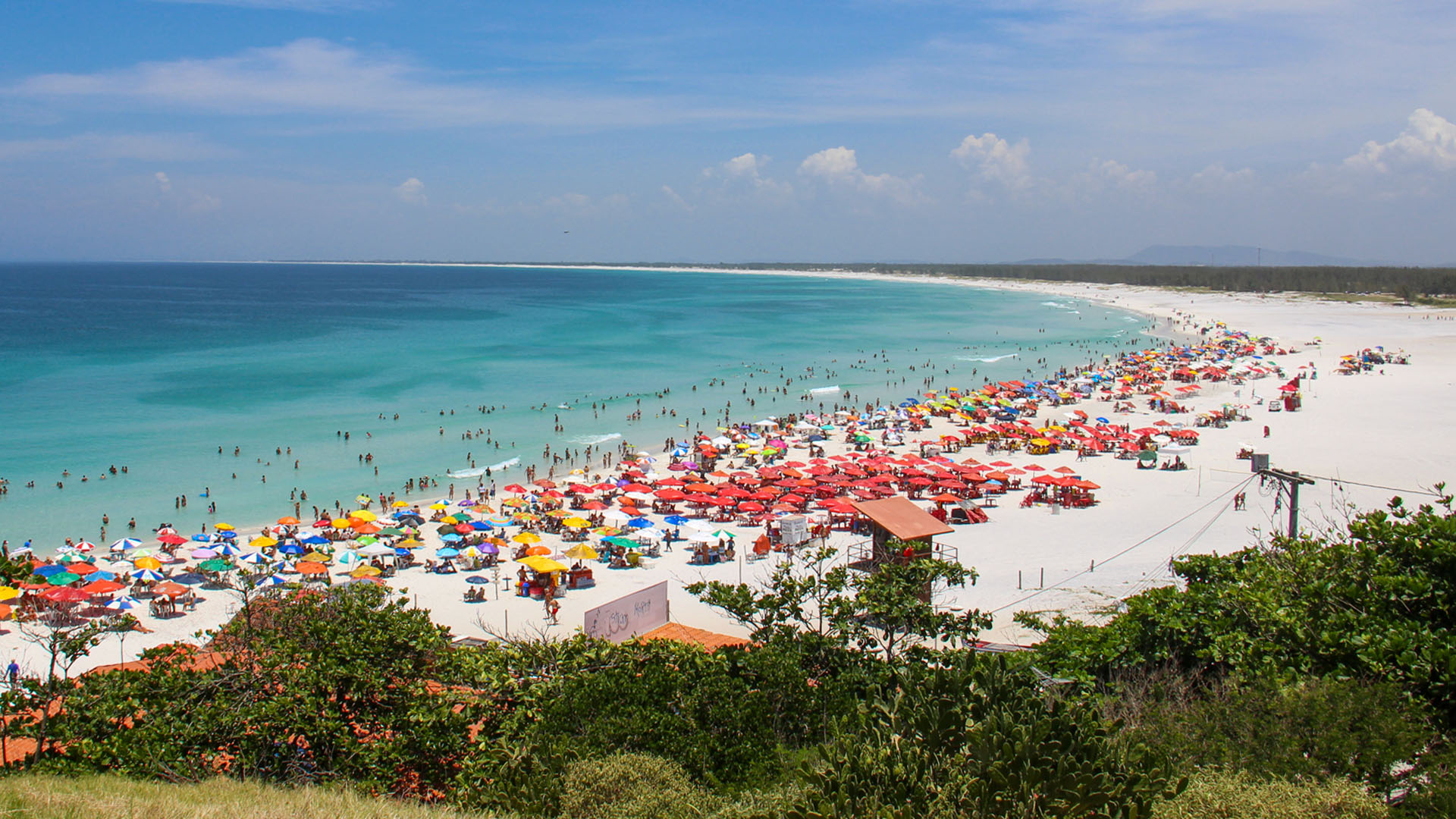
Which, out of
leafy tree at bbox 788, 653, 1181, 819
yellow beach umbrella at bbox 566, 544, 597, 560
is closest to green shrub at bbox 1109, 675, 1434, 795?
leafy tree at bbox 788, 653, 1181, 819

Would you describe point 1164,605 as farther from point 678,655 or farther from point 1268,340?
point 1268,340

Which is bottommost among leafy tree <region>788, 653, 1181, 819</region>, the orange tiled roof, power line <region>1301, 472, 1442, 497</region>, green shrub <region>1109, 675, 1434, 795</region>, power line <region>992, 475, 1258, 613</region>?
power line <region>992, 475, 1258, 613</region>

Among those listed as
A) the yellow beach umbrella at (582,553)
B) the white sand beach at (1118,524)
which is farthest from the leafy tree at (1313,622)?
the yellow beach umbrella at (582,553)

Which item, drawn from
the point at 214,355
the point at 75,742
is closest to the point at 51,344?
the point at 214,355

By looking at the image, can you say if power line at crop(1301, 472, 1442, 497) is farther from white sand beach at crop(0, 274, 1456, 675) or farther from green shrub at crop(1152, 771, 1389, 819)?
green shrub at crop(1152, 771, 1389, 819)

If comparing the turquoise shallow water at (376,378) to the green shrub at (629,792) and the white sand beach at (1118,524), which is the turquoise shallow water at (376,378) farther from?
the green shrub at (629,792)
